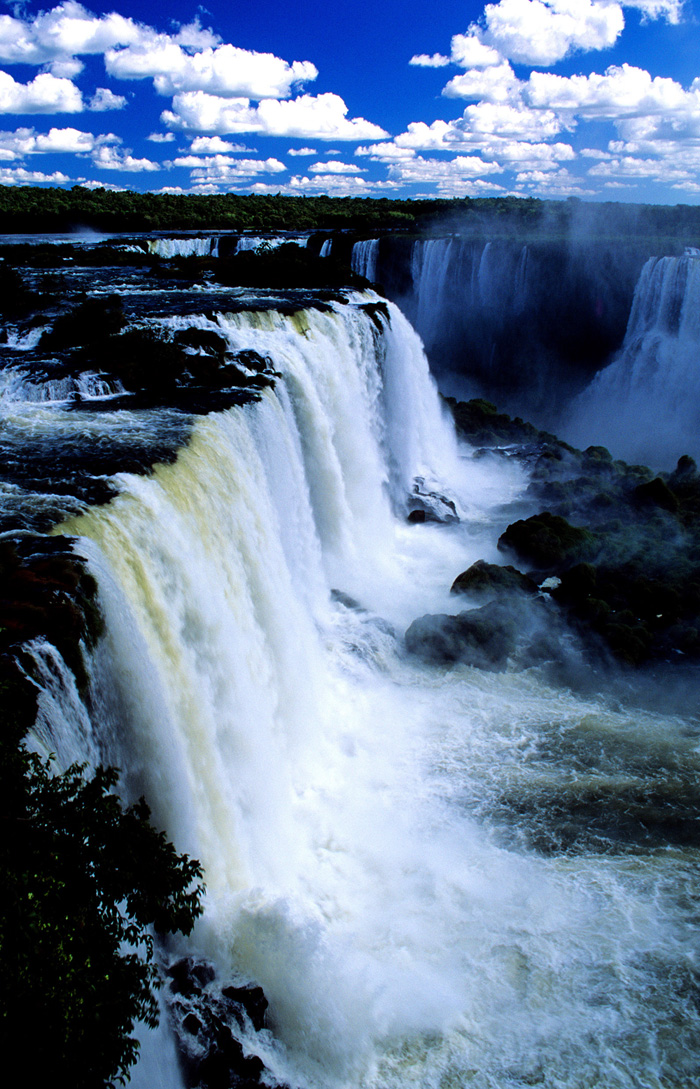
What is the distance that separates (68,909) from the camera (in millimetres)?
4203

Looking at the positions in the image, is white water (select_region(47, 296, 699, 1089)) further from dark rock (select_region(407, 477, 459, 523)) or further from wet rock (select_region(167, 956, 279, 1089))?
dark rock (select_region(407, 477, 459, 523))

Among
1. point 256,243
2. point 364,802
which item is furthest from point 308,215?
point 364,802

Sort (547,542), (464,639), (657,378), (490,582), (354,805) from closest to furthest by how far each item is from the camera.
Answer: (354,805)
(464,639)
(490,582)
(547,542)
(657,378)

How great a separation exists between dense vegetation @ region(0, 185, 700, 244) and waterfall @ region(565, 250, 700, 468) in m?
7.51

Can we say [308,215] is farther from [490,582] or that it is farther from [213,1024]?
[213,1024]

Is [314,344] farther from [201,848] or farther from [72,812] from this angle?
[72,812]

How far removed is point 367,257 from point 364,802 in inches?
1175

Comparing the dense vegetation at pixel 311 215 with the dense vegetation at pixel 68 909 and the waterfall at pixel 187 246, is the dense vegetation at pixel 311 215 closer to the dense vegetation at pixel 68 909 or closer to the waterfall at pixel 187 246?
the waterfall at pixel 187 246

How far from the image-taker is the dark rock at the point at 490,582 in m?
15.3

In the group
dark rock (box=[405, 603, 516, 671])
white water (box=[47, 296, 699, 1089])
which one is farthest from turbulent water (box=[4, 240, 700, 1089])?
dark rock (box=[405, 603, 516, 671])

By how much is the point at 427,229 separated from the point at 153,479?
38307 mm

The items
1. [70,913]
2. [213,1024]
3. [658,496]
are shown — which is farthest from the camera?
[658,496]

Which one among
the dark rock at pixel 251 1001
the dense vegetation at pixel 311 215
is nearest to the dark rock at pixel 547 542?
the dark rock at pixel 251 1001

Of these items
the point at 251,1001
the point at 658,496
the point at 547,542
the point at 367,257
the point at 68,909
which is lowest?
the point at 251,1001
